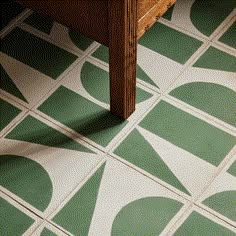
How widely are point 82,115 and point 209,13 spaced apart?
0.51m

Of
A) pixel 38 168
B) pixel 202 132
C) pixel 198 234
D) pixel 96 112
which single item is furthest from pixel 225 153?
pixel 38 168

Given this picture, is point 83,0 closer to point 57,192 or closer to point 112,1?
point 112,1

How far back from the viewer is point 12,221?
54.0 inches

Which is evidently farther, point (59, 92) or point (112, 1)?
point (59, 92)

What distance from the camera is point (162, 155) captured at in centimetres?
147

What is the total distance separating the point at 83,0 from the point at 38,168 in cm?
41

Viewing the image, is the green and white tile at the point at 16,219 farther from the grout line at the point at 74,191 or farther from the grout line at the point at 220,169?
the grout line at the point at 220,169

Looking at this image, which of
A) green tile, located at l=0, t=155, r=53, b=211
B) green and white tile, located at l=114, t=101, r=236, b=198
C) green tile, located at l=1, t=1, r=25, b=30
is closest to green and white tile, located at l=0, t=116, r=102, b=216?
green tile, located at l=0, t=155, r=53, b=211

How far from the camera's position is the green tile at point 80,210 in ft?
4.45

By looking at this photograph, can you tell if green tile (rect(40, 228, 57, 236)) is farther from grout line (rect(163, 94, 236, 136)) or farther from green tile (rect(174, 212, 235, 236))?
grout line (rect(163, 94, 236, 136))

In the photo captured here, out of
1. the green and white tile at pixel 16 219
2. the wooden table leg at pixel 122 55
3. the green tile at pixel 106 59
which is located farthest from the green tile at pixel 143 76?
the green and white tile at pixel 16 219

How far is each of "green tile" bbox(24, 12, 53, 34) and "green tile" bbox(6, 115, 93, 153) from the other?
1.04 feet

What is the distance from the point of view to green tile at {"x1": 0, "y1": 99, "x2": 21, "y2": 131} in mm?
1547

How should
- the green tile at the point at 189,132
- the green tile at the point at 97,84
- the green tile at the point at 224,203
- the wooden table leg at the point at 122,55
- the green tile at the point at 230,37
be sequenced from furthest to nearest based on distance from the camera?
the green tile at the point at 230,37 < the green tile at the point at 97,84 < the green tile at the point at 189,132 < the green tile at the point at 224,203 < the wooden table leg at the point at 122,55
